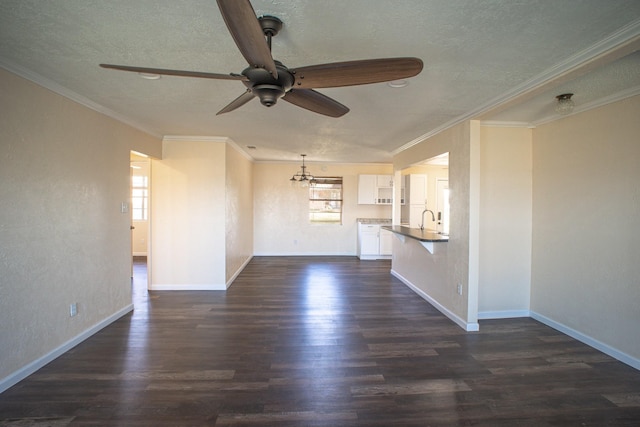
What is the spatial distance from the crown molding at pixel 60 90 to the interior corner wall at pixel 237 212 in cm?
155

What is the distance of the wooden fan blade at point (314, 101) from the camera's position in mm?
1594

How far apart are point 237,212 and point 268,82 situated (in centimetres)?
436

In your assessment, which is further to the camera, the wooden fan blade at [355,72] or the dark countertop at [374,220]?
the dark countertop at [374,220]

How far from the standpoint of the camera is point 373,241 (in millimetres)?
7066

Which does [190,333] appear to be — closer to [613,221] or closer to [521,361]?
[521,361]

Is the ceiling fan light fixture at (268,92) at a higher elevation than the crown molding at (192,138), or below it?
below

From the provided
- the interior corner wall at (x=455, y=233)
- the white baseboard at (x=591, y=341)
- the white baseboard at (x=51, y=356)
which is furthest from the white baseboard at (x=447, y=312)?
the white baseboard at (x=51, y=356)

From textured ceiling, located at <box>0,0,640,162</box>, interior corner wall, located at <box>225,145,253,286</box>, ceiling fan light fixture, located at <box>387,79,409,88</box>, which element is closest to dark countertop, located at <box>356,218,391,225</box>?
interior corner wall, located at <box>225,145,253,286</box>

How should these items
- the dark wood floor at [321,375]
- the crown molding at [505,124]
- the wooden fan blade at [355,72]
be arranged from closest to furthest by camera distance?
1. the wooden fan blade at [355,72]
2. the dark wood floor at [321,375]
3. the crown molding at [505,124]

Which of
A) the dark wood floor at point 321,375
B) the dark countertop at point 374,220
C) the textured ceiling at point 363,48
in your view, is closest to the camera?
the textured ceiling at point 363,48

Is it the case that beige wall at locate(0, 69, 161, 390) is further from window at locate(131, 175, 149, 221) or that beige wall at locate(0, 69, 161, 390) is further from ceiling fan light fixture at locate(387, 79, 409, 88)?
window at locate(131, 175, 149, 221)

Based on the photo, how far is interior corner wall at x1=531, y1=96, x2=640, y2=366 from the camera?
2504mm

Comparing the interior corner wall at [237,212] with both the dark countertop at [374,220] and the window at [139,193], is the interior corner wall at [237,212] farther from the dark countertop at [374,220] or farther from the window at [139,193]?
the window at [139,193]

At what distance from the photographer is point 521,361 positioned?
2547 millimetres
